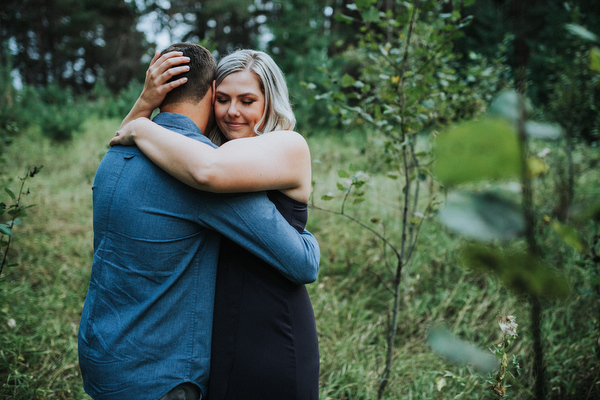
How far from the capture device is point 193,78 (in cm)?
136

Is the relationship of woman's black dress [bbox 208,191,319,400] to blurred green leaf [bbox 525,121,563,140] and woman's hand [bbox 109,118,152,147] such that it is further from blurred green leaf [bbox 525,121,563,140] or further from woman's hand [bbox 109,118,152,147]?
blurred green leaf [bbox 525,121,563,140]

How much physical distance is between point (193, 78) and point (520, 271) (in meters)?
1.29

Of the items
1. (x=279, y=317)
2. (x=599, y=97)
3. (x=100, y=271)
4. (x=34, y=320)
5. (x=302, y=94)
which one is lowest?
(x=302, y=94)

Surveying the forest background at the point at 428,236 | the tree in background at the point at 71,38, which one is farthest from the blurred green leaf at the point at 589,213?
the tree in background at the point at 71,38

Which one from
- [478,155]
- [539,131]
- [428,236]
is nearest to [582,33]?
[539,131]

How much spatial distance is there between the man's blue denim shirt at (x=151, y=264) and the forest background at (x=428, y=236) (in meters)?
0.56

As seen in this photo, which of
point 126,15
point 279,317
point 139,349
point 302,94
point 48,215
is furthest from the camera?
point 126,15

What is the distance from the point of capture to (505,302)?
3.17 meters

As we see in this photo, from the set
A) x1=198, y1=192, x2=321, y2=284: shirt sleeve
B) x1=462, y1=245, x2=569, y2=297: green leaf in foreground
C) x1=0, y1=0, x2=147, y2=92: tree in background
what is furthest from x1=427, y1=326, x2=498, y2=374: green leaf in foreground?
x1=0, y1=0, x2=147, y2=92: tree in background

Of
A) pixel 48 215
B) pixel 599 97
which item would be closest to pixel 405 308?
pixel 599 97

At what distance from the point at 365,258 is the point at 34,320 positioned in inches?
116

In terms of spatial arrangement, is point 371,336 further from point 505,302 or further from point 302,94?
point 302,94

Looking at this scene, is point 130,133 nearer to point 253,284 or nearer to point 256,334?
point 253,284

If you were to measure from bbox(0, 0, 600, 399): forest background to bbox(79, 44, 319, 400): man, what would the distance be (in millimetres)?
566
